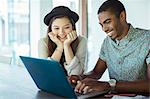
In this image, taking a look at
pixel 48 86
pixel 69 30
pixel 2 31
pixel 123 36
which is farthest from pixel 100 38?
pixel 48 86

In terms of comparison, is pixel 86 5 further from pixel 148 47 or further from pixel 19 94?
pixel 19 94

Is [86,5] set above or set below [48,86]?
above

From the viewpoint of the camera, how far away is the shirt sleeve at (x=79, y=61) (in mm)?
2092

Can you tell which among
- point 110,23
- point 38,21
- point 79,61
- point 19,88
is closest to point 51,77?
point 19,88

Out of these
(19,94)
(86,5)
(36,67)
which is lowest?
(19,94)

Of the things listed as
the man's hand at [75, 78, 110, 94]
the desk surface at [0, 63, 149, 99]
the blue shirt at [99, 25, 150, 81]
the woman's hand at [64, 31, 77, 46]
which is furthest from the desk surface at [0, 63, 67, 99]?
the blue shirt at [99, 25, 150, 81]

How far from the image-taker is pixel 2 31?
4762mm

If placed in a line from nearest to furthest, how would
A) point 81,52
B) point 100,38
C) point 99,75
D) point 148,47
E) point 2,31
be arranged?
point 148,47, point 99,75, point 81,52, point 100,38, point 2,31

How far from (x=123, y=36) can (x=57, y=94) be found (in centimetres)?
60

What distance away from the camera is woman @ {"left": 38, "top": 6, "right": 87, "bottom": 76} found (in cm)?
213

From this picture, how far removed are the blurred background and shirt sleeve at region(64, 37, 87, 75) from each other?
173 cm

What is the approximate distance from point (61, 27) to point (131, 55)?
1.97 ft

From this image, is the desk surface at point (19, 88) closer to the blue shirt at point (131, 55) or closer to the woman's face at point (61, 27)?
the woman's face at point (61, 27)

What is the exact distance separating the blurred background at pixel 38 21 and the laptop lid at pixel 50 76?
242 centimetres
